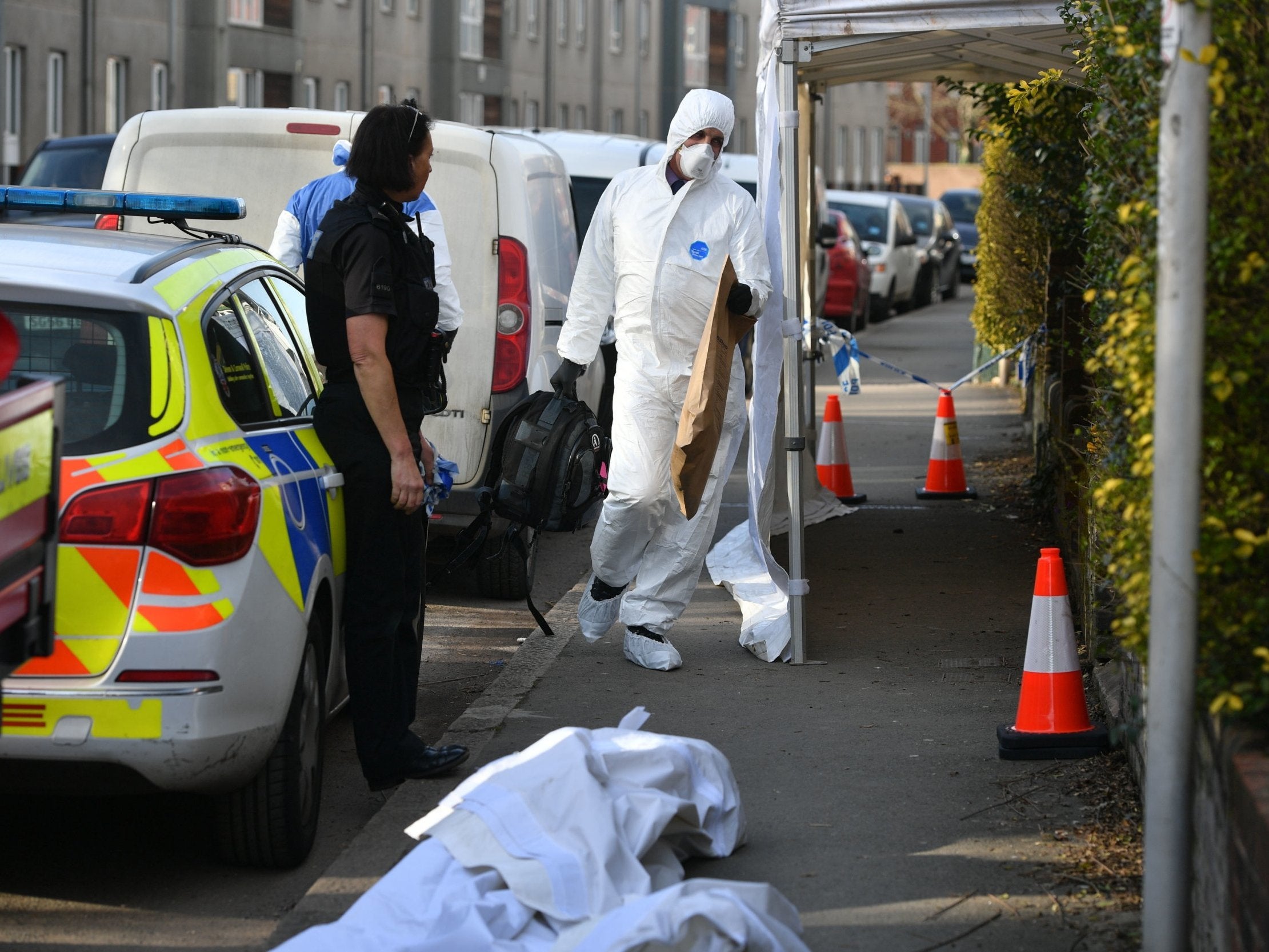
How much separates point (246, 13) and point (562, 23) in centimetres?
1573

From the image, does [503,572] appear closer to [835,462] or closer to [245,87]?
[835,462]

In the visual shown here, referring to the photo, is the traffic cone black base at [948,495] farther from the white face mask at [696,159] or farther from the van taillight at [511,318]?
the white face mask at [696,159]

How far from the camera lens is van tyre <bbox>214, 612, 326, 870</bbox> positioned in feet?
14.8

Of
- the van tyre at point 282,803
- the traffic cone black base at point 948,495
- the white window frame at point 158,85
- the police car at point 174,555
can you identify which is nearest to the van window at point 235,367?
the police car at point 174,555

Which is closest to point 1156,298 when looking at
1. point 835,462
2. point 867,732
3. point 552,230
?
point 867,732

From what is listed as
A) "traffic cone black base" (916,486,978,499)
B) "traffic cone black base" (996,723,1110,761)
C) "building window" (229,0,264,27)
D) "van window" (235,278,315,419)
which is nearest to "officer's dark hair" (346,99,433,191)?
"van window" (235,278,315,419)

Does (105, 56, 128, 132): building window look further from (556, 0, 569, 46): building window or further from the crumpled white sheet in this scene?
the crumpled white sheet

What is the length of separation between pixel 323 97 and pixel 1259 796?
39872 millimetres

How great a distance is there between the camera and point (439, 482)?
5.86 m

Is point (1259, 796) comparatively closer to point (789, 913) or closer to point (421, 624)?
point (789, 913)

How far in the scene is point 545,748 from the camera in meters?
4.28

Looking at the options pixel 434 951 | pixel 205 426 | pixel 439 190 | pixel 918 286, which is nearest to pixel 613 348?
pixel 439 190

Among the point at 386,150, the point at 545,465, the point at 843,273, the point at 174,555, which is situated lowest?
the point at 174,555

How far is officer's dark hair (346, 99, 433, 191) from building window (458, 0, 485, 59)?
42.2 meters
